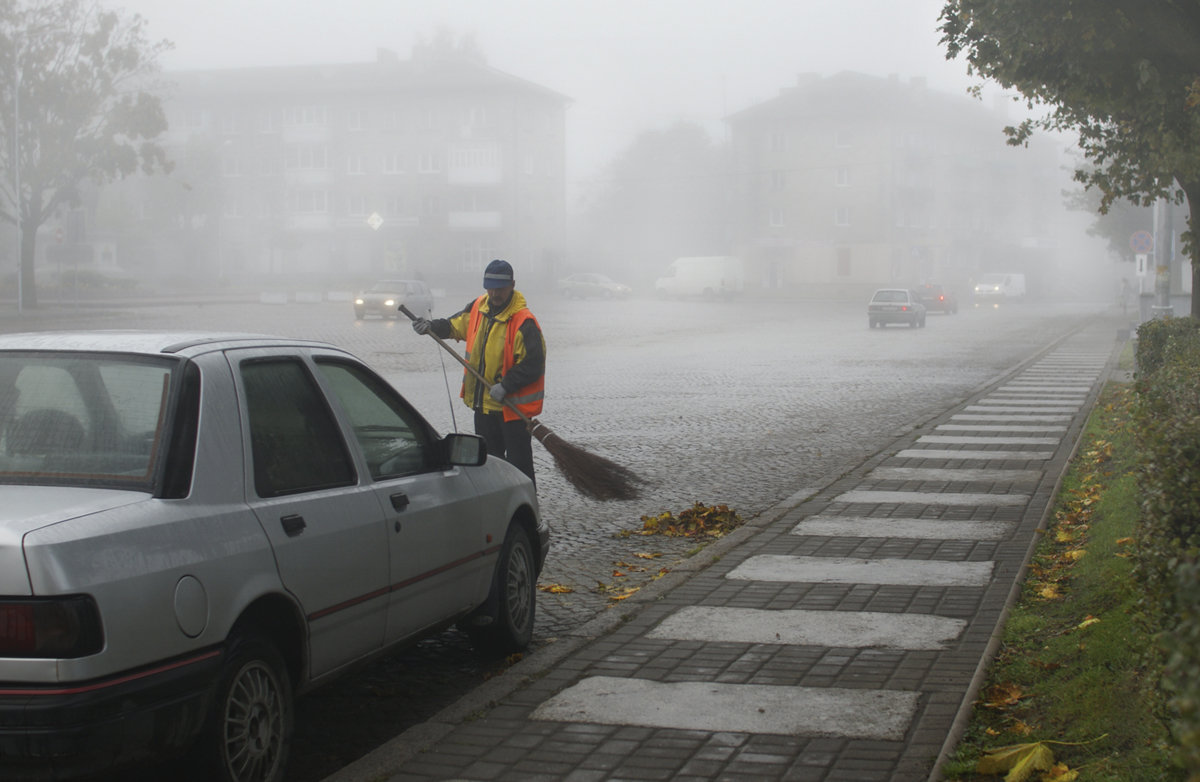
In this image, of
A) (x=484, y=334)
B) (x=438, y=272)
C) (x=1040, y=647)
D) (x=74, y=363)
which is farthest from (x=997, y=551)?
(x=438, y=272)

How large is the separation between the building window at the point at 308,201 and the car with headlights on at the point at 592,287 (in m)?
24.2

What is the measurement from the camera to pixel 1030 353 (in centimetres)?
3006

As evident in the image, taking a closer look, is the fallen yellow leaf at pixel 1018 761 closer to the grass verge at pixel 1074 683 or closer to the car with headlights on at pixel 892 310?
the grass verge at pixel 1074 683

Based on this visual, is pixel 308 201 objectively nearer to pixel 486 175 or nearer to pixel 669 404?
pixel 486 175

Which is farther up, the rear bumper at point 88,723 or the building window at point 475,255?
the building window at point 475,255

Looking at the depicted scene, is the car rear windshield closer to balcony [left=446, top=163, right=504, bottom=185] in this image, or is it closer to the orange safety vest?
the orange safety vest

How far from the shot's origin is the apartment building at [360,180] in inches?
3418

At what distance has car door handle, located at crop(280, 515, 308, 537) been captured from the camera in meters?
4.11

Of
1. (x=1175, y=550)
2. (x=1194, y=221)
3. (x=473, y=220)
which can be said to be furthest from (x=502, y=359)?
(x=473, y=220)

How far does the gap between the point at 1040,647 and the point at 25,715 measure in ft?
13.4

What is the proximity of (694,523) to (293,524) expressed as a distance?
16.8 ft

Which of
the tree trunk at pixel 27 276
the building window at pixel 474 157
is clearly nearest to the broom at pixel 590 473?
the tree trunk at pixel 27 276

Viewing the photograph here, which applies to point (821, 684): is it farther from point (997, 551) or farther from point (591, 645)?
point (997, 551)

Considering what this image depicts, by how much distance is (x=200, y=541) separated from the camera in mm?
3693
